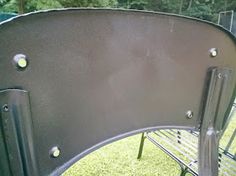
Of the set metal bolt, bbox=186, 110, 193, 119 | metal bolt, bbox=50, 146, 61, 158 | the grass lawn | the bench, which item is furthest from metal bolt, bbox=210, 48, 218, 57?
the grass lawn

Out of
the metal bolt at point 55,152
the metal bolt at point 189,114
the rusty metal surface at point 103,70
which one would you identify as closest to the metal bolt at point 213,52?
the rusty metal surface at point 103,70

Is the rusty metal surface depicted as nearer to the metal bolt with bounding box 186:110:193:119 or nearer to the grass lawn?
the metal bolt with bounding box 186:110:193:119

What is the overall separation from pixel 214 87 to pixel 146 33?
0.34 meters

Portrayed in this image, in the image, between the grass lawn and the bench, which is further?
the grass lawn

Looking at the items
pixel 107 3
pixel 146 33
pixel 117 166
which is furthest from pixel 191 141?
pixel 107 3

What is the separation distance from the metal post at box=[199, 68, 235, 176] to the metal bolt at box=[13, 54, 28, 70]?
61 centimetres

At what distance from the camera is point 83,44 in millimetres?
638

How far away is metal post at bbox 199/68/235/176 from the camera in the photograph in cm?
94

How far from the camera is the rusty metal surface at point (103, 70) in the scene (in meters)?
0.57

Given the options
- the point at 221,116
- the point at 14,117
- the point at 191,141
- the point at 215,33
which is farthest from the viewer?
the point at 191,141

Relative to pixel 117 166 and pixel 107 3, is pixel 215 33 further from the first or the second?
pixel 107 3

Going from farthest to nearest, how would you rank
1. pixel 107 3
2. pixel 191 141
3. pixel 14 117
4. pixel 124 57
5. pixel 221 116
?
pixel 107 3
pixel 191 141
pixel 221 116
pixel 124 57
pixel 14 117

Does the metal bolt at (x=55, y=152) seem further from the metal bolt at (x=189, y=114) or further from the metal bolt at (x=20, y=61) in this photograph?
the metal bolt at (x=189, y=114)

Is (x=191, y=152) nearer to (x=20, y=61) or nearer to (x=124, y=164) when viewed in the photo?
(x=124, y=164)
